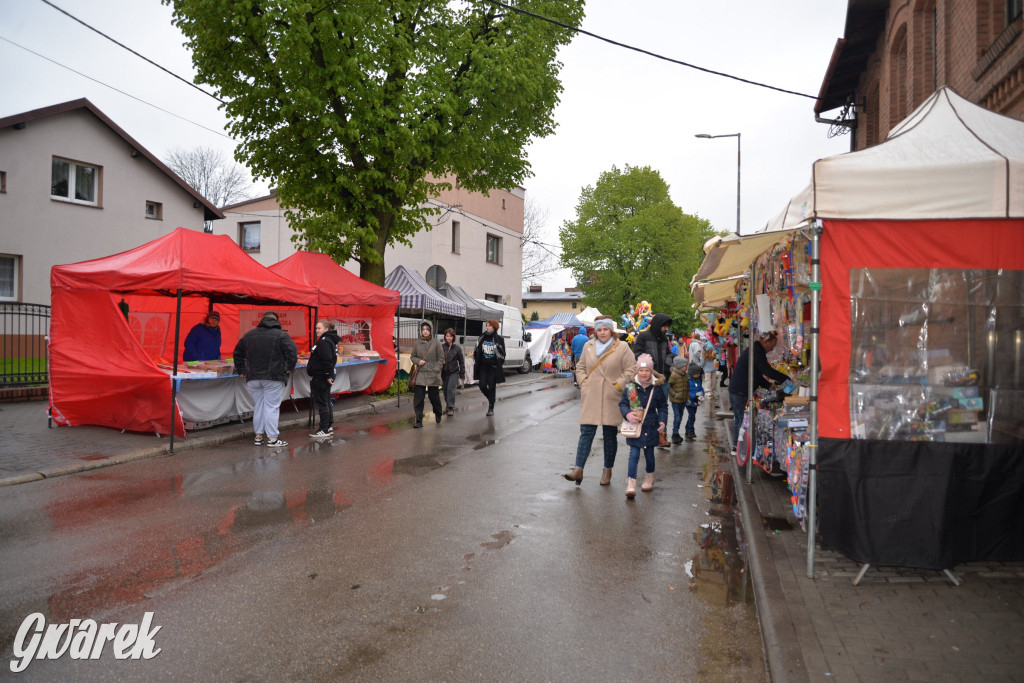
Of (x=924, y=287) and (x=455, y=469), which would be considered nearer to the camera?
(x=924, y=287)

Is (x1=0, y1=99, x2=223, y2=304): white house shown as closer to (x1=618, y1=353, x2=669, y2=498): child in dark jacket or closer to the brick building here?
(x1=618, y1=353, x2=669, y2=498): child in dark jacket

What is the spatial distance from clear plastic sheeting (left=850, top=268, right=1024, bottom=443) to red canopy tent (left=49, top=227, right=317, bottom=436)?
864 cm

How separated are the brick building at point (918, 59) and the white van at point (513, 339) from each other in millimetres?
12594

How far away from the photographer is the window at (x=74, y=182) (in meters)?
21.4

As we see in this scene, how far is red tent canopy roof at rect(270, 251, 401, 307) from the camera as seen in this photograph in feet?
45.7

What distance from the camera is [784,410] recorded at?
6.78 meters

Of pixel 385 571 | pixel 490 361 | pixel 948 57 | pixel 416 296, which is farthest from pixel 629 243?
pixel 385 571

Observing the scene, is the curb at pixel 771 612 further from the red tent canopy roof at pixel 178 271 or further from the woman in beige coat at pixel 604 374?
the red tent canopy roof at pixel 178 271

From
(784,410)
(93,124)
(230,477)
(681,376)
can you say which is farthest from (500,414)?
(93,124)

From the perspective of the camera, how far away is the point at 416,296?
18.6 meters

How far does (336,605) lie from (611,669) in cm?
174

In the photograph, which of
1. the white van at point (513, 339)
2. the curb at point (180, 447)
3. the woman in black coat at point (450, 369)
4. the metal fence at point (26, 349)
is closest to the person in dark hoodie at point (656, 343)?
the woman in black coat at point (450, 369)

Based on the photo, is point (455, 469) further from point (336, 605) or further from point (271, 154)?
point (271, 154)

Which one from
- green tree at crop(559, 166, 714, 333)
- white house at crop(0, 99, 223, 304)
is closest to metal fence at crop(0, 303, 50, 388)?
white house at crop(0, 99, 223, 304)
